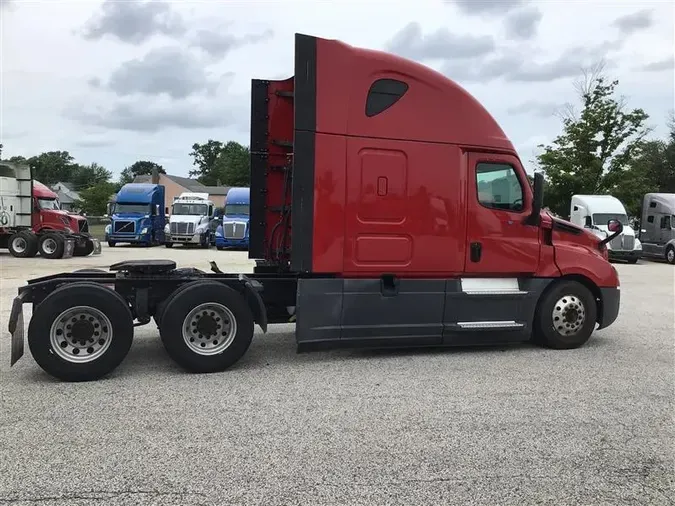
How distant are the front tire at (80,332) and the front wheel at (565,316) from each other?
16.2 ft

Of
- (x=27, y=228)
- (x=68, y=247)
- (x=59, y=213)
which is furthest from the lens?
(x=59, y=213)

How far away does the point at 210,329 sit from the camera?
5.84 metres

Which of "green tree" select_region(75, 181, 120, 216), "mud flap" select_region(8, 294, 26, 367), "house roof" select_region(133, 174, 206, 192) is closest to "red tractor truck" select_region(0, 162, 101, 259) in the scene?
"mud flap" select_region(8, 294, 26, 367)

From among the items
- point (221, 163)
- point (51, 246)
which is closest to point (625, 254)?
point (51, 246)

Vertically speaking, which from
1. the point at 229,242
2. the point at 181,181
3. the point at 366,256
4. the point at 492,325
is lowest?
the point at 492,325

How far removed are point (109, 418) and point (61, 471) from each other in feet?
3.11

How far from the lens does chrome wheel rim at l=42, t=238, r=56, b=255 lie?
20.5m

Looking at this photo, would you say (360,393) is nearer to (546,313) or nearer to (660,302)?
(546,313)

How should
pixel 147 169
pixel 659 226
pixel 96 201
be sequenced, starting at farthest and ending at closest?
pixel 147 169, pixel 96 201, pixel 659 226

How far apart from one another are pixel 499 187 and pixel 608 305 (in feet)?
7.30

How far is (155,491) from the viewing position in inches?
132

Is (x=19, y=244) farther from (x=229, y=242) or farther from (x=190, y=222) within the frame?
(x=190, y=222)

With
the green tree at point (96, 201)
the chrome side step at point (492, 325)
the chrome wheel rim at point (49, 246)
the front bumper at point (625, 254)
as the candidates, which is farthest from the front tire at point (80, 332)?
the green tree at point (96, 201)

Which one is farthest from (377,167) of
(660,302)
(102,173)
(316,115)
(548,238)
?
(102,173)
